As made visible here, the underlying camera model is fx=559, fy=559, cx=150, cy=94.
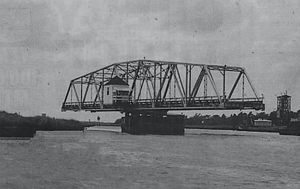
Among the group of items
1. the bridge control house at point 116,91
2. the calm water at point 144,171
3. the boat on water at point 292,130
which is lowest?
the calm water at point 144,171

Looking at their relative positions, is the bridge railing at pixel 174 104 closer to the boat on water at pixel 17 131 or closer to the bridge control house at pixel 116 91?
the bridge control house at pixel 116 91

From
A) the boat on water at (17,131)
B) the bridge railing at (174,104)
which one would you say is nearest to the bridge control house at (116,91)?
the bridge railing at (174,104)

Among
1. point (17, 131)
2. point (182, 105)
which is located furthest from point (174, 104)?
point (17, 131)

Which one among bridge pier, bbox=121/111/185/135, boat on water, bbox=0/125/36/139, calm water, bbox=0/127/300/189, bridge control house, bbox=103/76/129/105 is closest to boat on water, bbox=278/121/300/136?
bridge pier, bbox=121/111/185/135

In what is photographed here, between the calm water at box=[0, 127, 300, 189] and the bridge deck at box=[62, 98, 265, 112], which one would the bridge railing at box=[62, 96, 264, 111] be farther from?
the calm water at box=[0, 127, 300, 189]

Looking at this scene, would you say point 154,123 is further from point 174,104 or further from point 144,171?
point 144,171

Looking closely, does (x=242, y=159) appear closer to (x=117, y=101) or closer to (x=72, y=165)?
(x=72, y=165)

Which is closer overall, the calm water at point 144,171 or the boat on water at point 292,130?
the calm water at point 144,171

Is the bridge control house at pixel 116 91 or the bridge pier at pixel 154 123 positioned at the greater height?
the bridge control house at pixel 116 91
